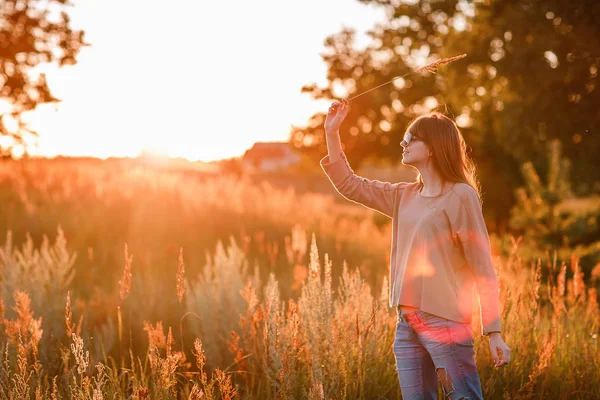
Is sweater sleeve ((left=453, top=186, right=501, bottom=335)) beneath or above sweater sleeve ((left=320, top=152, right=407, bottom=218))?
beneath

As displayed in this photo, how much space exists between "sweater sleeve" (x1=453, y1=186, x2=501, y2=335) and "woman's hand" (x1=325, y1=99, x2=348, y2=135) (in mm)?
751

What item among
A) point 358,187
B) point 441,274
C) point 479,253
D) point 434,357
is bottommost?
point 434,357

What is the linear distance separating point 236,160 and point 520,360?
4435 centimetres

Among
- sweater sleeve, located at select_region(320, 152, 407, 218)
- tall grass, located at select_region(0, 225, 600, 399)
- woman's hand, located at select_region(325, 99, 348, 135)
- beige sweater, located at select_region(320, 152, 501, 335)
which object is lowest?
tall grass, located at select_region(0, 225, 600, 399)

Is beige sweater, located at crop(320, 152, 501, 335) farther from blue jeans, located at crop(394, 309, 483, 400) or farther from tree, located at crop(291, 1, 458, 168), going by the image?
tree, located at crop(291, 1, 458, 168)

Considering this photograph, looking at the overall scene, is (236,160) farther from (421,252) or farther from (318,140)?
(421,252)

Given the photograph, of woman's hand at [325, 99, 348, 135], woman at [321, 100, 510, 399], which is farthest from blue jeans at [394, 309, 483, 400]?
woman's hand at [325, 99, 348, 135]

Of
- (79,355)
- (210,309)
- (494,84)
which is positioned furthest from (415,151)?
(494,84)

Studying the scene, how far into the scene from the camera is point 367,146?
80.9 feet

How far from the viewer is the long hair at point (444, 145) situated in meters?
3.00

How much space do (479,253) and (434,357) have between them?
1.69 feet

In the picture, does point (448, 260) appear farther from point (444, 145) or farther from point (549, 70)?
point (549, 70)

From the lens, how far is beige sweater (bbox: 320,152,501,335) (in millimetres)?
2865

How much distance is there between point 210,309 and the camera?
5.20m
